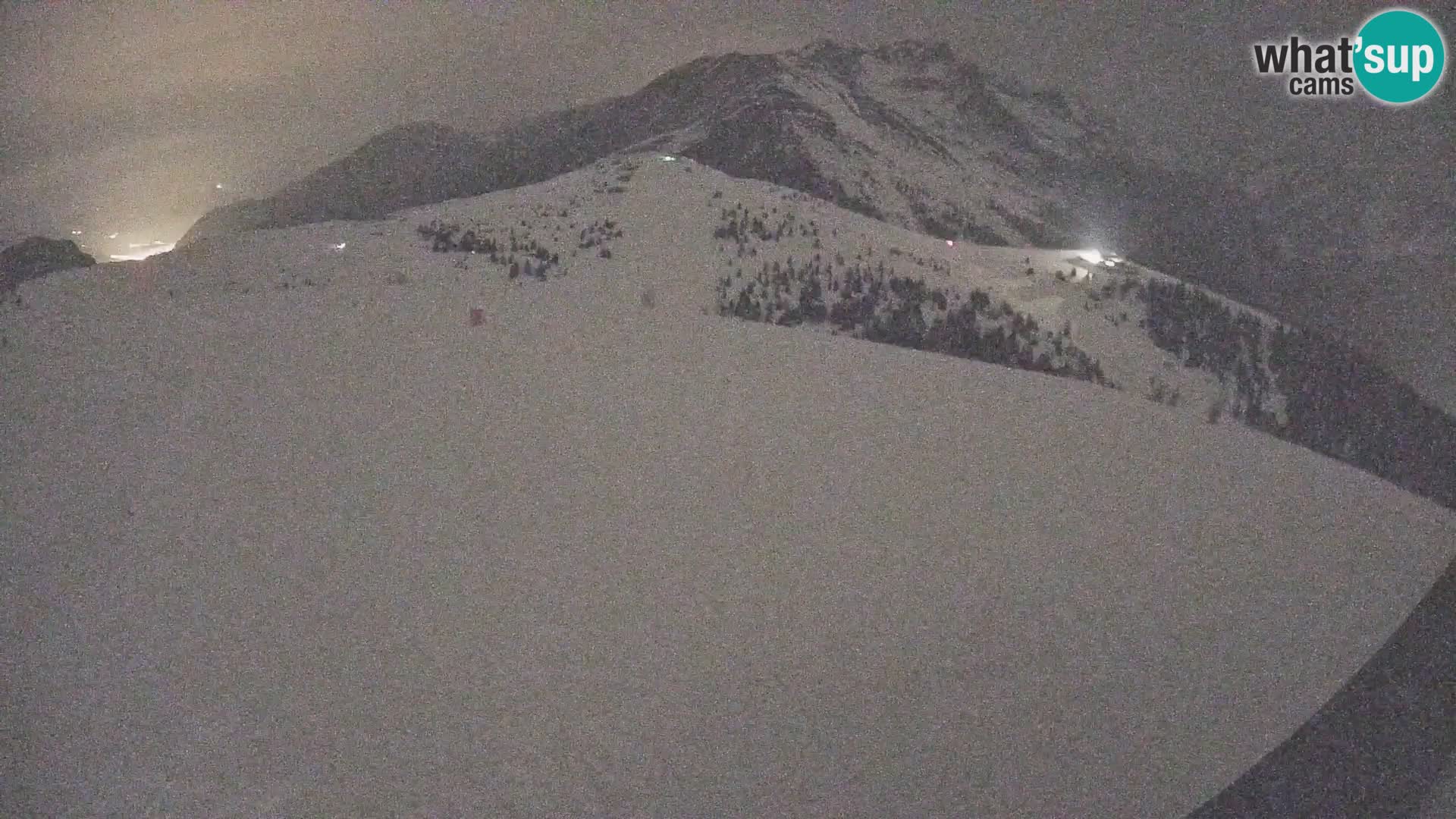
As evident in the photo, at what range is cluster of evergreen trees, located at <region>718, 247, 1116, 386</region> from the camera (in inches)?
287

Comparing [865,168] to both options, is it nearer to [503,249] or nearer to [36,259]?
[503,249]

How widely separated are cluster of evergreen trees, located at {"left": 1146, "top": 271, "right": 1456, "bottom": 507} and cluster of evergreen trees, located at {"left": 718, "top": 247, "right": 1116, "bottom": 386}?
1.75m

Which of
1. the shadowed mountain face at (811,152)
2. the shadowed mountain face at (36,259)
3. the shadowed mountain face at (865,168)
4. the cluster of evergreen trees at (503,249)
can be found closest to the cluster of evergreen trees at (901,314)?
the cluster of evergreen trees at (503,249)

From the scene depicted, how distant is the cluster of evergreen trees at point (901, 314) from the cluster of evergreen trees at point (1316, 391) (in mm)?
1754

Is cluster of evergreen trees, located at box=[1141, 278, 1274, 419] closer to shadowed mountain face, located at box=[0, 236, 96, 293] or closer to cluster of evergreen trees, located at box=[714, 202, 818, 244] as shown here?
cluster of evergreen trees, located at box=[714, 202, 818, 244]

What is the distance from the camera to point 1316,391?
8500 mm

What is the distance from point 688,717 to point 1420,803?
213 centimetres

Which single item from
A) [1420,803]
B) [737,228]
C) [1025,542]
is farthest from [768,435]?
[737,228]

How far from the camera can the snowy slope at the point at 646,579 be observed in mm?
2479

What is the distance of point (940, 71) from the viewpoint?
186125mm

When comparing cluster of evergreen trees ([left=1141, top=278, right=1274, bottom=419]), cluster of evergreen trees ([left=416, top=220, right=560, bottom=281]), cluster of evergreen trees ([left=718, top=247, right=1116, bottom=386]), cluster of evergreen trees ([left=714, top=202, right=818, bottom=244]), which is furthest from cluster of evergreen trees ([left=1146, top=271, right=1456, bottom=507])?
cluster of evergreen trees ([left=416, top=220, right=560, bottom=281])

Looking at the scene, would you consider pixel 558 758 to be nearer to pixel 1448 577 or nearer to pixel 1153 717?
pixel 1153 717

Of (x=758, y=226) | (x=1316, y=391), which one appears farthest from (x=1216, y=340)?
(x=758, y=226)

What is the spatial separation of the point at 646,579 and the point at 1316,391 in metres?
8.72
